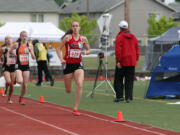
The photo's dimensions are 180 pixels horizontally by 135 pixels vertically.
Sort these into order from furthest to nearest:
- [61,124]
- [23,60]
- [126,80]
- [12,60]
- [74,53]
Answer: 1. [12,60]
2. [126,80]
3. [23,60]
4. [74,53]
5. [61,124]

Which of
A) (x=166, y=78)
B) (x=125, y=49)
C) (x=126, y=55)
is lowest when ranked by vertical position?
(x=166, y=78)

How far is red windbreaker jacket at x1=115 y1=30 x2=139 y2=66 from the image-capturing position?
1659 cm

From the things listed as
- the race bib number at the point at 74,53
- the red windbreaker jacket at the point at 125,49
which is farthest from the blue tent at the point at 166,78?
the race bib number at the point at 74,53

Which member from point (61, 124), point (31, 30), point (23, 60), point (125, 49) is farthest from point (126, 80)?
point (31, 30)

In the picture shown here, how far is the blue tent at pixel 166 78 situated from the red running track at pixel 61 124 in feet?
12.8

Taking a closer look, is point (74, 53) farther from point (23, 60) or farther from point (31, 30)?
point (31, 30)

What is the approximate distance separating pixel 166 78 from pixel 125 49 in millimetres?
2149

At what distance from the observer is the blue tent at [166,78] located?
17906 mm

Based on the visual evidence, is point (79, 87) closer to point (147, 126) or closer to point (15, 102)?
point (147, 126)

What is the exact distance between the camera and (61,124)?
11477 mm

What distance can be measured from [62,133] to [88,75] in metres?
22.8

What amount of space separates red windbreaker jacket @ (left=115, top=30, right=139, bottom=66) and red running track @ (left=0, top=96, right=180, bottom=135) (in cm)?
249

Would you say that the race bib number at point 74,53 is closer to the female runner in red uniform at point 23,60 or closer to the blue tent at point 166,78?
the female runner in red uniform at point 23,60

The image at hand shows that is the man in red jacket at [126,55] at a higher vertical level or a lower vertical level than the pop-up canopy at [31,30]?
lower
